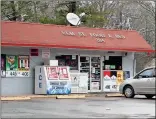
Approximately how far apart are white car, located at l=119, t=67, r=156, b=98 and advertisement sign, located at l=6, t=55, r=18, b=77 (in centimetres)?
554

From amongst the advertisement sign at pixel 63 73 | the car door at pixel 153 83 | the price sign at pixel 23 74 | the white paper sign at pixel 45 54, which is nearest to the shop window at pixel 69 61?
the white paper sign at pixel 45 54

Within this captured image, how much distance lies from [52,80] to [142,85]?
454cm

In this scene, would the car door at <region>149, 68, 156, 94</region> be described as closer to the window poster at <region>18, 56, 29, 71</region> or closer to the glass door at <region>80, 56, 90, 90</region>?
the glass door at <region>80, 56, 90, 90</region>

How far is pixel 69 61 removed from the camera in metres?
25.0

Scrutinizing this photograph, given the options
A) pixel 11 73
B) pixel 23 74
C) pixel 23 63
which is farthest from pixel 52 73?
pixel 11 73

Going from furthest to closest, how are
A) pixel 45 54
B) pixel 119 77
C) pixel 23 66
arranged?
1. pixel 119 77
2. pixel 45 54
3. pixel 23 66

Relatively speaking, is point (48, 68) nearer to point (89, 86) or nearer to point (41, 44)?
point (41, 44)

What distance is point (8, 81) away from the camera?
891 inches

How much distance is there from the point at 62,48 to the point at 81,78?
1942 mm

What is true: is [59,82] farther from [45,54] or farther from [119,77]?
[119,77]

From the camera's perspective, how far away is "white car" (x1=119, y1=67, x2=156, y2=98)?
21.1m

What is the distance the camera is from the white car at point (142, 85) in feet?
69.2

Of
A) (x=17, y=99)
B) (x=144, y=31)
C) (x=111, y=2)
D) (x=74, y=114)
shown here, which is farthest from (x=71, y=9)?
(x=74, y=114)

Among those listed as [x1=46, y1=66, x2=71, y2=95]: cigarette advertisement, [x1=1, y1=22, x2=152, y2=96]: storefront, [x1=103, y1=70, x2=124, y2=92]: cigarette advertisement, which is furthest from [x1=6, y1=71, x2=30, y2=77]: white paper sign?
[x1=103, y1=70, x2=124, y2=92]: cigarette advertisement
